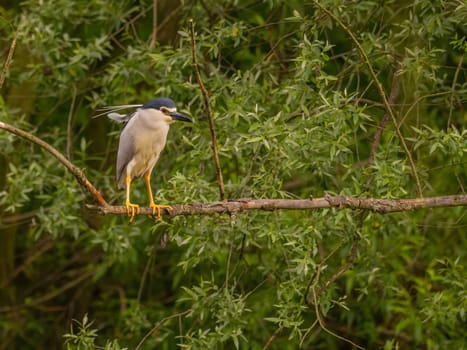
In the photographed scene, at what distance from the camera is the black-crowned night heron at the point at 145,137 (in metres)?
3.56

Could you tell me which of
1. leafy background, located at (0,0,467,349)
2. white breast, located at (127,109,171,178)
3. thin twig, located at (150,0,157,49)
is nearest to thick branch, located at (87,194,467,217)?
leafy background, located at (0,0,467,349)

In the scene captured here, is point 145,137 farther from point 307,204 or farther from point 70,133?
point 70,133

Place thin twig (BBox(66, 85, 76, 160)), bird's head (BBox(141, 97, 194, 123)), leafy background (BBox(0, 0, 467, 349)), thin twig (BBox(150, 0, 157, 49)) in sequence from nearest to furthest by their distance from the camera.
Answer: bird's head (BBox(141, 97, 194, 123))
leafy background (BBox(0, 0, 467, 349))
thin twig (BBox(150, 0, 157, 49))
thin twig (BBox(66, 85, 76, 160))

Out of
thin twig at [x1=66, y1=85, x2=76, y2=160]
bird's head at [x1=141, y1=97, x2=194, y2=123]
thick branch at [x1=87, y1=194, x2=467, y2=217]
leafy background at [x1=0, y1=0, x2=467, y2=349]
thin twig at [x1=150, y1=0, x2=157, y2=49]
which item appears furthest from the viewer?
thin twig at [x1=66, y1=85, x2=76, y2=160]

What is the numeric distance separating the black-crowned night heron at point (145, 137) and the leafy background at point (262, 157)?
0.16 meters

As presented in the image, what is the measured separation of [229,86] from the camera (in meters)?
4.06

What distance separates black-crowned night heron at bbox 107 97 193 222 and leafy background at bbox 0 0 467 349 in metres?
0.16

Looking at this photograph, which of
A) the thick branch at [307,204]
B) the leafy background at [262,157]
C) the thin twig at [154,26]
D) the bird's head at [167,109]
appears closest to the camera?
the thick branch at [307,204]

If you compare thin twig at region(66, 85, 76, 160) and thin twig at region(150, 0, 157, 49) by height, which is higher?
thin twig at region(150, 0, 157, 49)

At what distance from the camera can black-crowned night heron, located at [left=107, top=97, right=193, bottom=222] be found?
3561 mm

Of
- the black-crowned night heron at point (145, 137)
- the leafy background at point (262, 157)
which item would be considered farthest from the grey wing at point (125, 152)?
the leafy background at point (262, 157)

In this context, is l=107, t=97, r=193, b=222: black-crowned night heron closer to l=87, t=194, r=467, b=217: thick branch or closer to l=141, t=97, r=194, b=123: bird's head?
l=141, t=97, r=194, b=123: bird's head

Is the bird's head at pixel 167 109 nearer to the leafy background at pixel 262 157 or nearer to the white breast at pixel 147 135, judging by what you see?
the white breast at pixel 147 135

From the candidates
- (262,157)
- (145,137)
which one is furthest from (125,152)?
(262,157)
